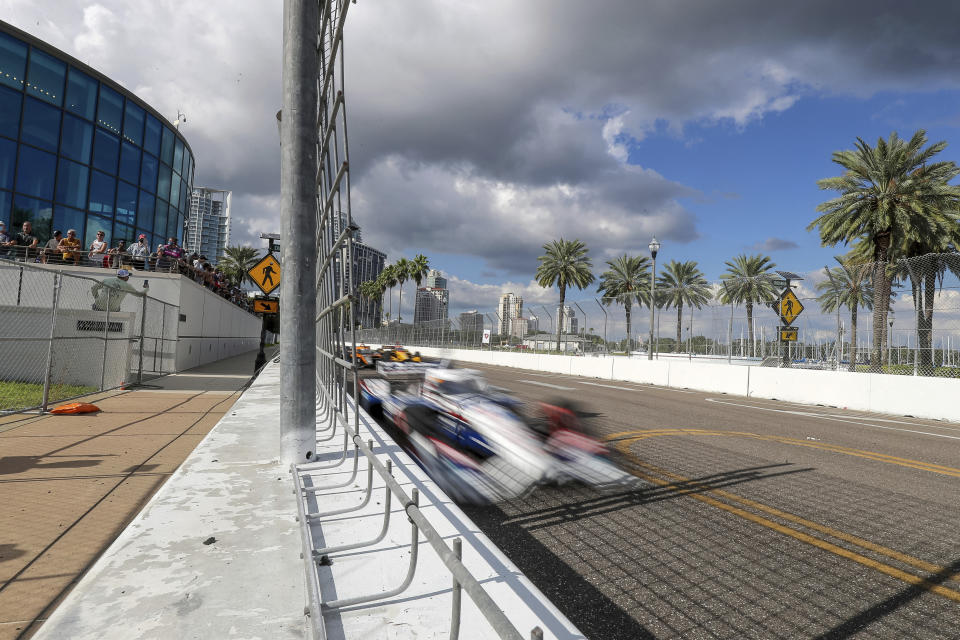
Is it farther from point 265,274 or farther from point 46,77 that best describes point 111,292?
point 46,77

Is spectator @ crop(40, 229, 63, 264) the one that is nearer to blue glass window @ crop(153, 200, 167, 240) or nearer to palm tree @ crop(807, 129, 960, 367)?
blue glass window @ crop(153, 200, 167, 240)

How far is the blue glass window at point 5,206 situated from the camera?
73.9ft

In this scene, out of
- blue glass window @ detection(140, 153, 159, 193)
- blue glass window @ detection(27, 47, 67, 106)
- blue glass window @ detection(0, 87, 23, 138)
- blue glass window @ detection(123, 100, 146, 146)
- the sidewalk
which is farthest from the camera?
blue glass window @ detection(140, 153, 159, 193)

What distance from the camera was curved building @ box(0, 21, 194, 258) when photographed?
74.3 feet

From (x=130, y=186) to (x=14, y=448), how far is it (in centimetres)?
2840

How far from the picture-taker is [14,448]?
18.6 ft

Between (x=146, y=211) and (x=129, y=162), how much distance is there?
289 centimetres

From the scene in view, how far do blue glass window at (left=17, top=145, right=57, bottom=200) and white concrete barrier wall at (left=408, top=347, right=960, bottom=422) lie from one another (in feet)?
92.8

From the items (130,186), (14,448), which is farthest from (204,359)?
(14,448)

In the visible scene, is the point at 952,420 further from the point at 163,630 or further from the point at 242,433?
the point at 163,630

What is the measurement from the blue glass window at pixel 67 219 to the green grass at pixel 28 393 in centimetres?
1726

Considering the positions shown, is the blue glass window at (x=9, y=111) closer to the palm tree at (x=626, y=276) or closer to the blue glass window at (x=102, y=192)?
the blue glass window at (x=102, y=192)

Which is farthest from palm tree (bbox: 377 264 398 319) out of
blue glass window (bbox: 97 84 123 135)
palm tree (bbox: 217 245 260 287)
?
blue glass window (bbox: 97 84 123 135)

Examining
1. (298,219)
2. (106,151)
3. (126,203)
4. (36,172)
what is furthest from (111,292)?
(126,203)
